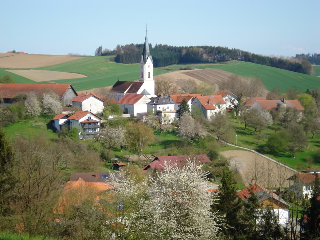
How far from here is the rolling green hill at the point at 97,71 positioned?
238ft

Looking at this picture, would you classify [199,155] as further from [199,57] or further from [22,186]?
[199,57]

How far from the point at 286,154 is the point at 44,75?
49.1 metres

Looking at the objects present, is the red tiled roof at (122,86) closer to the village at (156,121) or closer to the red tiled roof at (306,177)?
the village at (156,121)

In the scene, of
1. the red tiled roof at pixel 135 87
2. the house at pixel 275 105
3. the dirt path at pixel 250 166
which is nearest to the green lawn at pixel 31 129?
the red tiled roof at pixel 135 87

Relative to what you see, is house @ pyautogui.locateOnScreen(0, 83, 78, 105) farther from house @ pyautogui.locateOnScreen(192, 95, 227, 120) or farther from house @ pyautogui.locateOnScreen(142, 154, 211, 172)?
house @ pyautogui.locateOnScreen(142, 154, 211, 172)

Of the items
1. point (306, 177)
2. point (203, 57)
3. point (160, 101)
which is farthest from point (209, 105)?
point (203, 57)

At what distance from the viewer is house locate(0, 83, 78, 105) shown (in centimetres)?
4766

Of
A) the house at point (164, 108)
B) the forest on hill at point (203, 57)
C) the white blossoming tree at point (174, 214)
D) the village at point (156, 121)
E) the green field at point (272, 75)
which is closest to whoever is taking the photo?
the white blossoming tree at point (174, 214)

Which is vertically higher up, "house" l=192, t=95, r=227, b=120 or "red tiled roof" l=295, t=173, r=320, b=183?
"house" l=192, t=95, r=227, b=120

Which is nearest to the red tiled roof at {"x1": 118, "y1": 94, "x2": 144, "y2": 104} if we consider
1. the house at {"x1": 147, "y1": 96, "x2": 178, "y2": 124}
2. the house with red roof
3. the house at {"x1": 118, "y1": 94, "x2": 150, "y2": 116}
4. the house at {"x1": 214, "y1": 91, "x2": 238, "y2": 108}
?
the house at {"x1": 118, "y1": 94, "x2": 150, "y2": 116}

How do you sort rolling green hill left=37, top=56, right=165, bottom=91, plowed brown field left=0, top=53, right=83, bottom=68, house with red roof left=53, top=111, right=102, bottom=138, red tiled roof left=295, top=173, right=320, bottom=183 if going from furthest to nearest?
plowed brown field left=0, top=53, right=83, bottom=68, rolling green hill left=37, top=56, right=165, bottom=91, house with red roof left=53, top=111, right=102, bottom=138, red tiled roof left=295, top=173, right=320, bottom=183

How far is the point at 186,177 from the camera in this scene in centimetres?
1446

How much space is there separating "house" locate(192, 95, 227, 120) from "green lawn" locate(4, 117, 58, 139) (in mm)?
16714

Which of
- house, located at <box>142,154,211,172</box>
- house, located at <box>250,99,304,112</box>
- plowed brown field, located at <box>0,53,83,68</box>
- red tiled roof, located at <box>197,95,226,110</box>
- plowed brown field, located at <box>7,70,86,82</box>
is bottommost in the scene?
house, located at <box>142,154,211,172</box>
